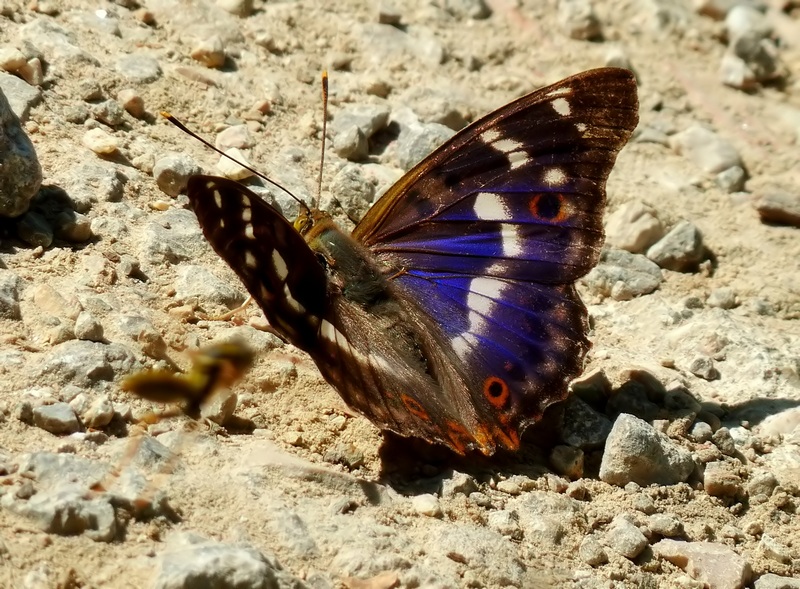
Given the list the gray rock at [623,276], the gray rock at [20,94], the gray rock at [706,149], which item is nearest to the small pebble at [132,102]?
the gray rock at [20,94]

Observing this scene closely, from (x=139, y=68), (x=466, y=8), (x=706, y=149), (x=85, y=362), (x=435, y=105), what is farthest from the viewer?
(x=466, y=8)

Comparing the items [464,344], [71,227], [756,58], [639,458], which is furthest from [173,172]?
[756,58]

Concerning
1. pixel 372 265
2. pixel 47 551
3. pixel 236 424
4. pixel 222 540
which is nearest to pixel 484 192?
pixel 372 265

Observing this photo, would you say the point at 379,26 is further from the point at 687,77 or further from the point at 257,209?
the point at 257,209

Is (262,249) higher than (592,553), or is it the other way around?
(262,249)

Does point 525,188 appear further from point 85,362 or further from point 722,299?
point 85,362

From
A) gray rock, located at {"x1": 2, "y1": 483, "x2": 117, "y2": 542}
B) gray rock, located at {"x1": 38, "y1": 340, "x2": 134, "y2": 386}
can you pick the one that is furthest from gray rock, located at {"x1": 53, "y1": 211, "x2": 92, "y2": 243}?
gray rock, located at {"x1": 2, "y1": 483, "x2": 117, "y2": 542}

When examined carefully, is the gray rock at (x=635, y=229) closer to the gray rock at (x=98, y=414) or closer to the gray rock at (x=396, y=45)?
the gray rock at (x=396, y=45)
